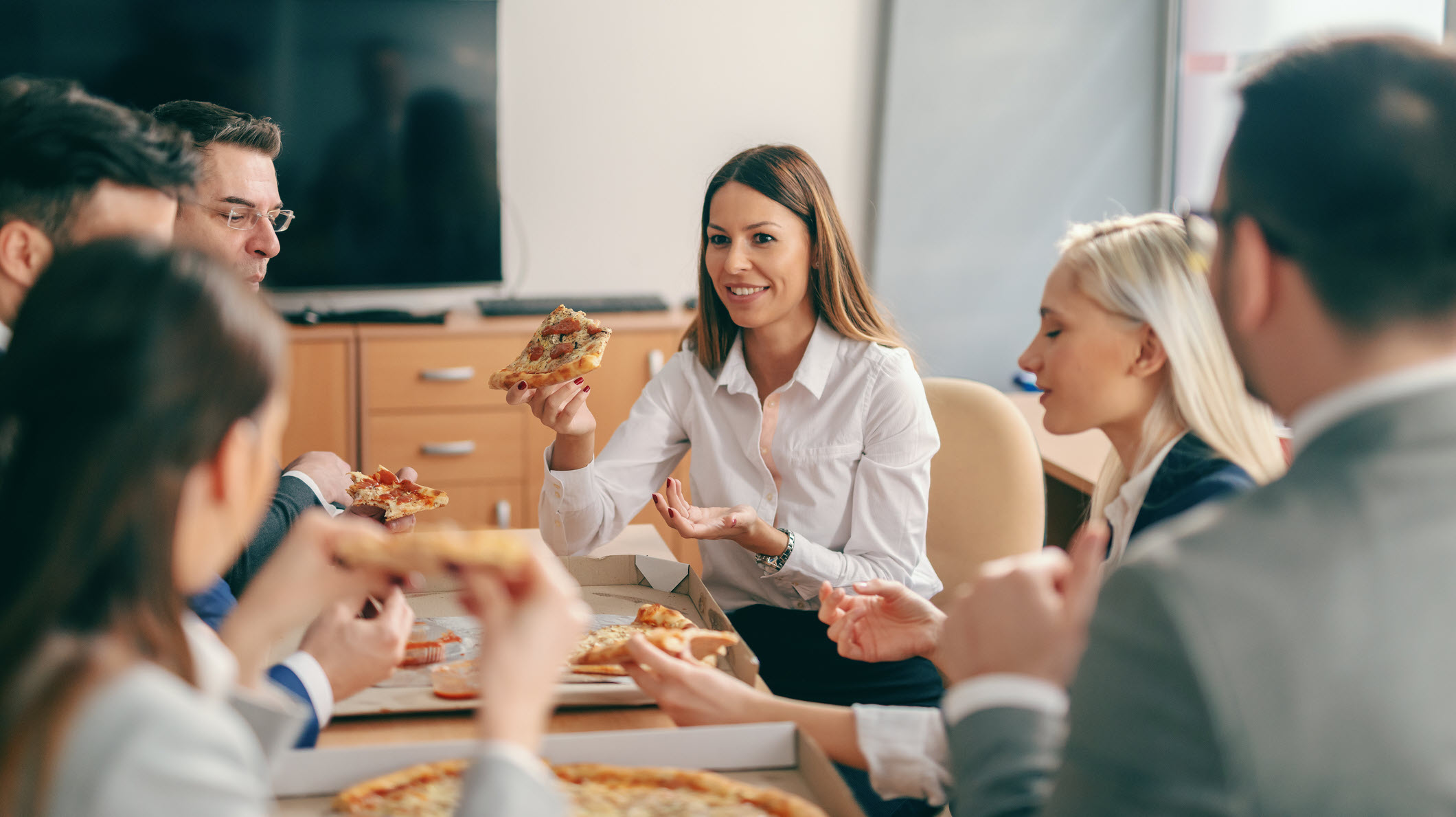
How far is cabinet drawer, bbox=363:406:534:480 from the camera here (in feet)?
12.6

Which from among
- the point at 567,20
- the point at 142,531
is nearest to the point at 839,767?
the point at 142,531

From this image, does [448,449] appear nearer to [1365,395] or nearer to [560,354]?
[560,354]

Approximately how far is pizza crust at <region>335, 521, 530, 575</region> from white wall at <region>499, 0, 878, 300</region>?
3.49m

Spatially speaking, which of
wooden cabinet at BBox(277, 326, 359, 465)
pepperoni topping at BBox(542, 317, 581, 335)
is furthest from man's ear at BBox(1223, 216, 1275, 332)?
wooden cabinet at BBox(277, 326, 359, 465)

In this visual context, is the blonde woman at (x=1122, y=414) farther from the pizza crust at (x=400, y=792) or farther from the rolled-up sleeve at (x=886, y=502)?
the rolled-up sleeve at (x=886, y=502)

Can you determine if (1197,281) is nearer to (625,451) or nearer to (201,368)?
(625,451)

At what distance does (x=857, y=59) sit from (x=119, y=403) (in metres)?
Result: 4.10

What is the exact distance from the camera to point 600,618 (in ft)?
5.59

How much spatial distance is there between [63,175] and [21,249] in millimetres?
99

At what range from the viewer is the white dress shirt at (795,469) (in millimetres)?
→ 2174

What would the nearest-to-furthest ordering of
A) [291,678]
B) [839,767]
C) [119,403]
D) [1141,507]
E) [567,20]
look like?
1. [119,403]
2. [291,678]
3. [1141,507]
4. [839,767]
5. [567,20]

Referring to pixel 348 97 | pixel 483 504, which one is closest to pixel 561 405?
pixel 483 504

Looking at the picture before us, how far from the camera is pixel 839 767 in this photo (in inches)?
66.1

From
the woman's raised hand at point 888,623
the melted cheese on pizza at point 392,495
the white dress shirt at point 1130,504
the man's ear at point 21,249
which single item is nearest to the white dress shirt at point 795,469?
the melted cheese on pizza at point 392,495
